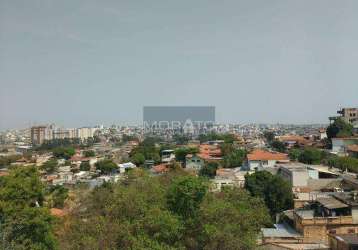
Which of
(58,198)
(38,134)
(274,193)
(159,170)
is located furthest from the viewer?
(38,134)

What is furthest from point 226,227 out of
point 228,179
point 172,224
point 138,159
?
point 138,159

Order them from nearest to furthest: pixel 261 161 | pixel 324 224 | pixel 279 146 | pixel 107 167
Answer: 1. pixel 324 224
2. pixel 261 161
3. pixel 107 167
4. pixel 279 146

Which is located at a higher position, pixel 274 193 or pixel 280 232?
pixel 274 193

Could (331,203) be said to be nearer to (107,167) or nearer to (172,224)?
(172,224)

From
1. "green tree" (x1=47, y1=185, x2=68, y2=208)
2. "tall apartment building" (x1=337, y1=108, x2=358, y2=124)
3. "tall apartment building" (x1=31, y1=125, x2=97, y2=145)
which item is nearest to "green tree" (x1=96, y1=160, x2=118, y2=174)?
"green tree" (x1=47, y1=185, x2=68, y2=208)

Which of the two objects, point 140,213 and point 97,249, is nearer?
point 97,249

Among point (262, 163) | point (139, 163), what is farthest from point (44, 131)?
point (262, 163)

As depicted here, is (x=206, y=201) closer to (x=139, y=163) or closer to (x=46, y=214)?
(x=46, y=214)

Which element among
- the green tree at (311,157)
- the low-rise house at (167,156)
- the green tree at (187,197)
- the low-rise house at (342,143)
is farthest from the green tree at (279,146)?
the green tree at (187,197)

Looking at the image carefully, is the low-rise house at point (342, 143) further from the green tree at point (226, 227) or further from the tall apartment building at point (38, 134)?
the tall apartment building at point (38, 134)
